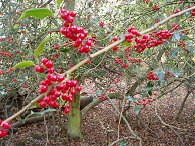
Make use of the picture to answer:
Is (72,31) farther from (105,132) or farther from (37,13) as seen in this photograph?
(105,132)

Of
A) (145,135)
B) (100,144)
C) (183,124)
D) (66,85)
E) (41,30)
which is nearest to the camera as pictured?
(66,85)

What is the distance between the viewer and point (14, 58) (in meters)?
4.11

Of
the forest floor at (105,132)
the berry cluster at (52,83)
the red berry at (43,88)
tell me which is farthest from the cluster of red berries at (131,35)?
the forest floor at (105,132)

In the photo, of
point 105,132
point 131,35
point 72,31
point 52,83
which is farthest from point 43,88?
point 105,132

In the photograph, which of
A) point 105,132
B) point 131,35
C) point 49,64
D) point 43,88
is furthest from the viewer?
point 105,132

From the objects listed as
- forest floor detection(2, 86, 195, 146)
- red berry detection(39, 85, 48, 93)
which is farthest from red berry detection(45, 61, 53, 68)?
forest floor detection(2, 86, 195, 146)

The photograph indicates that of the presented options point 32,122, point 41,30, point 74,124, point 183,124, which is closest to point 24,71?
point 41,30

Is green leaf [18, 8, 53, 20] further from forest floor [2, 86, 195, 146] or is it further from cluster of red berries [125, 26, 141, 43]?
forest floor [2, 86, 195, 146]

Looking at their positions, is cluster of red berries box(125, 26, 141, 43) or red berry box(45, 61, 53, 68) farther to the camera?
cluster of red berries box(125, 26, 141, 43)

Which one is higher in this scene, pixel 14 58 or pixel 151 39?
pixel 151 39

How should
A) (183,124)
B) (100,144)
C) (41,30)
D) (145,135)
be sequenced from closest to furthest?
(41,30)
(100,144)
(145,135)
(183,124)

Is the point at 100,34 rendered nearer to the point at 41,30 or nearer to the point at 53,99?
the point at 41,30

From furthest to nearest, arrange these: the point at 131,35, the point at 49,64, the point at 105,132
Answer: the point at 105,132 < the point at 131,35 < the point at 49,64

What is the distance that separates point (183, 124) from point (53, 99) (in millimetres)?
7639
